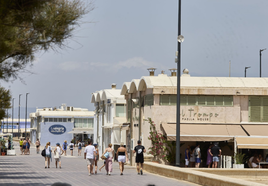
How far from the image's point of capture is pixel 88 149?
23.5m

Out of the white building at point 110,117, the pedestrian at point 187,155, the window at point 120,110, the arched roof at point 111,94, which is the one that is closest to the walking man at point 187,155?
the pedestrian at point 187,155

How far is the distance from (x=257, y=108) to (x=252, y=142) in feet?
12.8

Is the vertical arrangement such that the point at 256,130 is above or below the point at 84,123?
above

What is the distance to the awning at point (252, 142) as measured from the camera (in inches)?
1148

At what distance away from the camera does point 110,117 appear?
4691 centimetres

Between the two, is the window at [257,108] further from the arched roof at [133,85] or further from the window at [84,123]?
the window at [84,123]

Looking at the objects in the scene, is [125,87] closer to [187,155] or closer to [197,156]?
[187,155]

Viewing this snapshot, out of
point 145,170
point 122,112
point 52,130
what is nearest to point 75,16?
point 145,170

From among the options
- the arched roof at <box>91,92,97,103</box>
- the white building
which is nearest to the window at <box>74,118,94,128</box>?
the arched roof at <box>91,92,97,103</box>

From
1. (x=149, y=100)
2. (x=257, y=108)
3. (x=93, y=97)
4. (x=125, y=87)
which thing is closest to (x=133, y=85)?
(x=125, y=87)

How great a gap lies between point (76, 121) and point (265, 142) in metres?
62.9

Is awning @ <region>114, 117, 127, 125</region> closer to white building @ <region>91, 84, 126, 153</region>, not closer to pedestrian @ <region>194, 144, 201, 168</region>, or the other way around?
white building @ <region>91, 84, 126, 153</region>

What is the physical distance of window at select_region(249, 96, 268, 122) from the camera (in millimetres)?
32688

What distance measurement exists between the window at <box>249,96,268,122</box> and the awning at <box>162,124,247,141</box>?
1.35 metres
